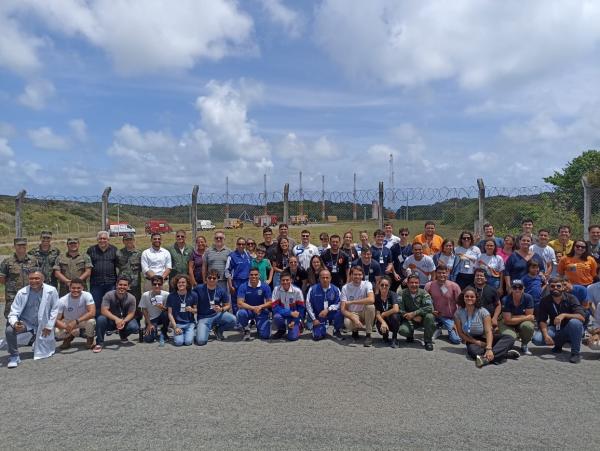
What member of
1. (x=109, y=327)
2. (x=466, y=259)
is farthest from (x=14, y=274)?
(x=466, y=259)

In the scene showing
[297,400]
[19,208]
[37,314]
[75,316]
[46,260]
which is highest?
[19,208]

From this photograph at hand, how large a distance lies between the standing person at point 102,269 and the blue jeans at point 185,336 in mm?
1502

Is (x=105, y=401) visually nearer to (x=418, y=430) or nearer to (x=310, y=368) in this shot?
(x=310, y=368)

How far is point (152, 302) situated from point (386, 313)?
12.4ft

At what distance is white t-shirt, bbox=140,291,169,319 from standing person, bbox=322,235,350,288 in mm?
2927

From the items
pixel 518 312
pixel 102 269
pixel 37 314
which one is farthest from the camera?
pixel 102 269

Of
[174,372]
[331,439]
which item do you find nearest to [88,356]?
[174,372]

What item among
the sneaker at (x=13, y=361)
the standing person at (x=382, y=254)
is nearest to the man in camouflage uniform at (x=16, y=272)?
the sneaker at (x=13, y=361)

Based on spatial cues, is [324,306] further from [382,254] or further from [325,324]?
[382,254]

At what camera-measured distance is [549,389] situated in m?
5.83

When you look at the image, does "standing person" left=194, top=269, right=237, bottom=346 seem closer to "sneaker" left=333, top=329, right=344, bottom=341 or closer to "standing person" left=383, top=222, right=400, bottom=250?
"sneaker" left=333, top=329, right=344, bottom=341

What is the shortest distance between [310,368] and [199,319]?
A: 258cm

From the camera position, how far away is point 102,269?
8609mm

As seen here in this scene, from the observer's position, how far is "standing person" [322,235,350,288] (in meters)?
9.18
